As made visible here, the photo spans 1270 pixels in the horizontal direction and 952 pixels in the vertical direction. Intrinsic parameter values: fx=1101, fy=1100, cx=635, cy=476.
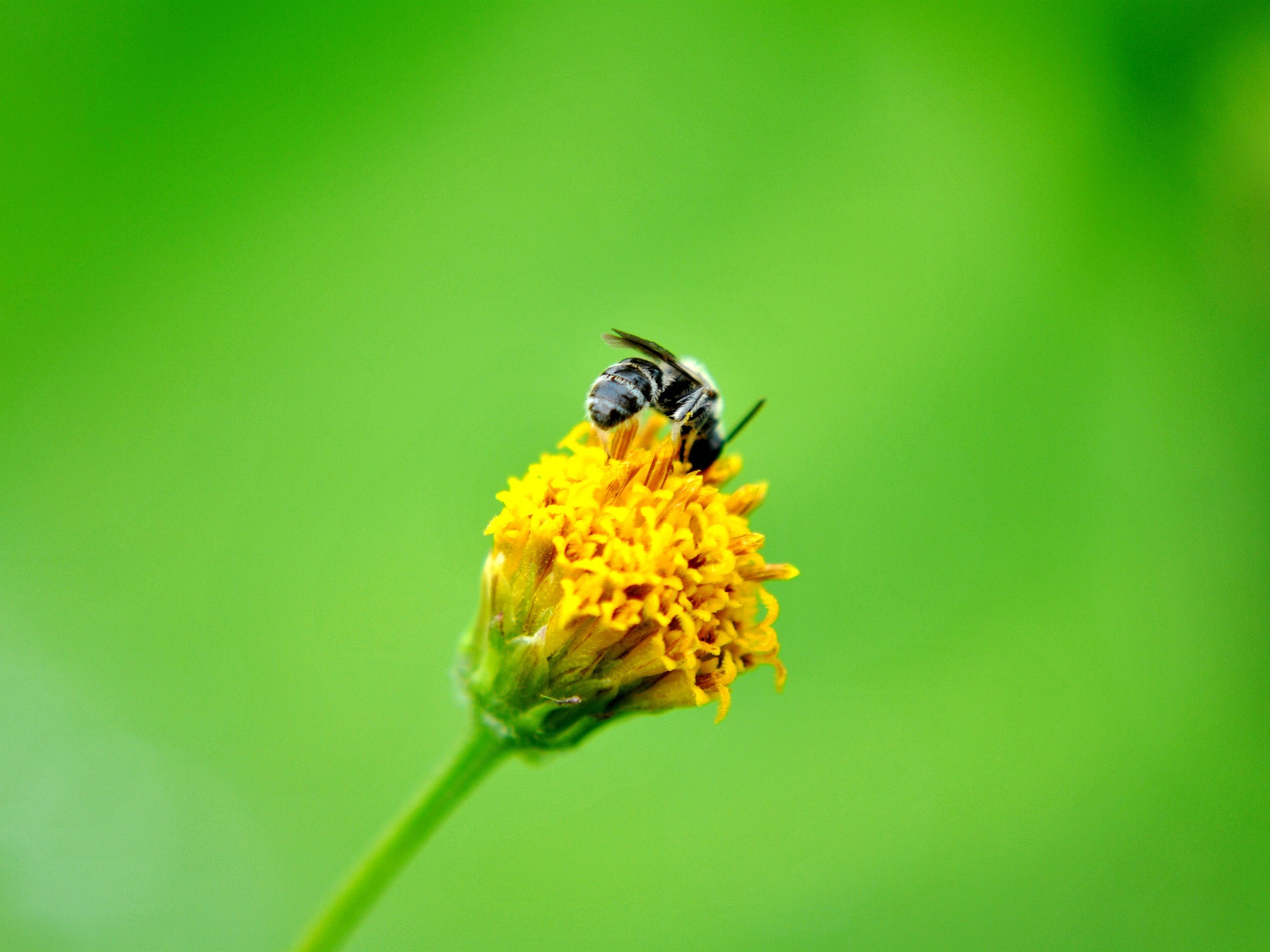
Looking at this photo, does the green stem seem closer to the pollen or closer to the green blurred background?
the pollen

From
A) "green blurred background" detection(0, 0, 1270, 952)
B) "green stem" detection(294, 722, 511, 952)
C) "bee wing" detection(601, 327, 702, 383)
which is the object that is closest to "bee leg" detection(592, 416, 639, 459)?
"bee wing" detection(601, 327, 702, 383)

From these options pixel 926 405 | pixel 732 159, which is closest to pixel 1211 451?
pixel 926 405

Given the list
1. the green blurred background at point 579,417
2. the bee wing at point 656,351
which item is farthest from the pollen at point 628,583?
the green blurred background at point 579,417

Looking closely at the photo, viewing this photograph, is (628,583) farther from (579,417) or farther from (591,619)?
(579,417)

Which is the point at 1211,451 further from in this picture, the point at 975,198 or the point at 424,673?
the point at 424,673

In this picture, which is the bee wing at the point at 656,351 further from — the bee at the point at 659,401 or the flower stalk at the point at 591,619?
the flower stalk at the point at 591,619
